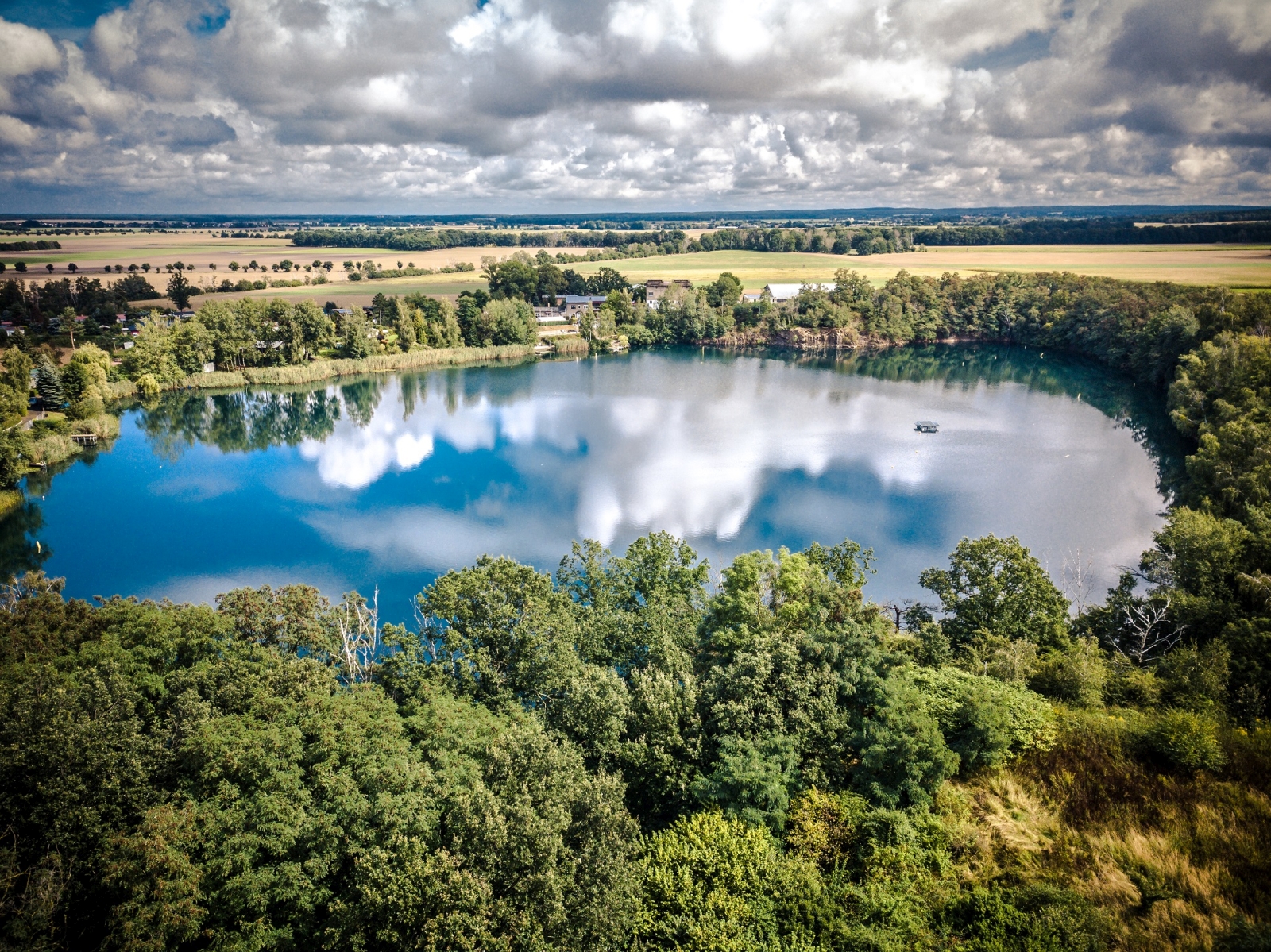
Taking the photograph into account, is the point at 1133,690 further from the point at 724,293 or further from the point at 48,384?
the point at 724,293

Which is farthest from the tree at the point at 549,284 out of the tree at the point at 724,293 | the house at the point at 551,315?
the tree at the point at 724,293

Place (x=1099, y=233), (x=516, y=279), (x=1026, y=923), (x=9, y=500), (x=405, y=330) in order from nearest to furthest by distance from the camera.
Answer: (x=1026, y=923), (x=9, y=500), (x=405, y=330), (x=516, y=279), (x=1099, y=233)

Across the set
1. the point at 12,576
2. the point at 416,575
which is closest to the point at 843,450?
the point at 416,575

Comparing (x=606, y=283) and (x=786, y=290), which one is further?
(x=606, y=283)

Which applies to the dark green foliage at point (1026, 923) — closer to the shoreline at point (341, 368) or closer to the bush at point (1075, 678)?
the bush at point (1075, 678)

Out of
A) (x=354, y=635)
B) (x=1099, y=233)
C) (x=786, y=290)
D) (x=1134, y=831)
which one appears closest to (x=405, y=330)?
(x=786, y=290)

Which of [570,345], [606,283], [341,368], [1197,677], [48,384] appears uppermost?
[606,283]

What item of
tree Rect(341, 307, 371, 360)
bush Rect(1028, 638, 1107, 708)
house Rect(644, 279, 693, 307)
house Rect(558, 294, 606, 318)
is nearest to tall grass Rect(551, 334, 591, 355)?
house Rect(558, 294, 606, 318)
